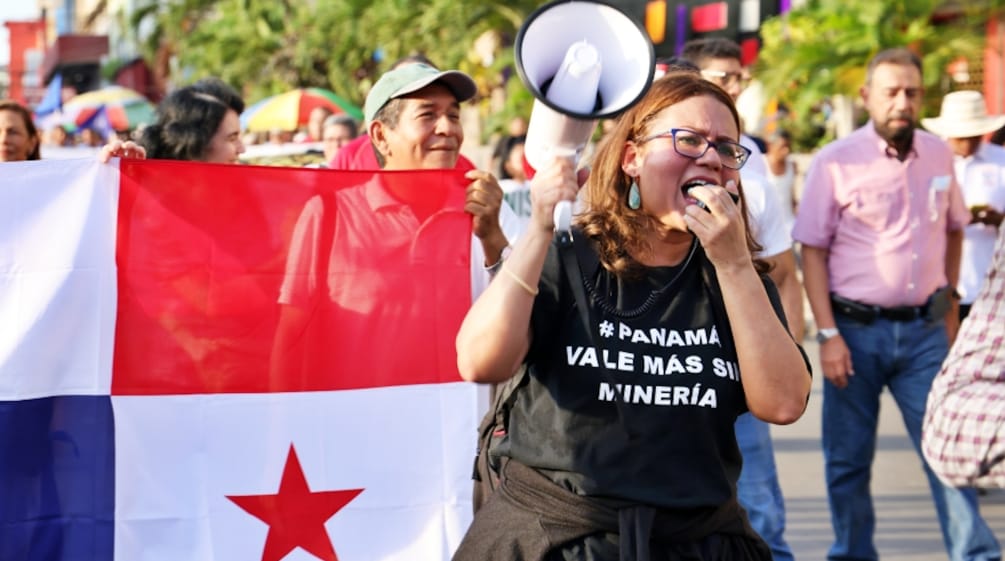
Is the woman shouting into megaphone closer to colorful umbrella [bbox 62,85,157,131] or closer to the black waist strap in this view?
the black waist strap

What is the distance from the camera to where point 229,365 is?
4387mm

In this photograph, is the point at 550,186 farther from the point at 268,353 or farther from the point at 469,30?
the point at 469,30

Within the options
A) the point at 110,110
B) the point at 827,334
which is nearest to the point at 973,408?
the point at 827,334

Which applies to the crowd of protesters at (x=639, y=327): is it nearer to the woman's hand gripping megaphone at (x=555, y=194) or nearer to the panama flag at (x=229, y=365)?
the woman's hand gripping megaphone at (x=555, y=194)

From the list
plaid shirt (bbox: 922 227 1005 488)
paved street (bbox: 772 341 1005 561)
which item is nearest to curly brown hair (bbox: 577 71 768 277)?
plaid shirt (bbox: 922 227 1005 488)

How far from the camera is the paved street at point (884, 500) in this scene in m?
6.80

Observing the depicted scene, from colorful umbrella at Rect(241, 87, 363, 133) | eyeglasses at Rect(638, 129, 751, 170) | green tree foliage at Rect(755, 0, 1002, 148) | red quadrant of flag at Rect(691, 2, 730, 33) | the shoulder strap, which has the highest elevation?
red quadrant of flag at Rect(691, 2, 730, 33)

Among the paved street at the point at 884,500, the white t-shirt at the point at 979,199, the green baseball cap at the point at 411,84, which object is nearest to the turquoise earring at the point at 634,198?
the green baseball cap at the point at 411,84

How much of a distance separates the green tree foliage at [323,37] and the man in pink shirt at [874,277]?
58.5ft

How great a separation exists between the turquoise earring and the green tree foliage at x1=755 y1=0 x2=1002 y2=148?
1577 centimetres

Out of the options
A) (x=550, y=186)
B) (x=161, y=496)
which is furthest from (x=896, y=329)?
(x=550, y=186)

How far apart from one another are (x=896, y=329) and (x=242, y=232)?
2.78m

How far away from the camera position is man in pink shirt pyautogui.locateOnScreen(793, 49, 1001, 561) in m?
6.07

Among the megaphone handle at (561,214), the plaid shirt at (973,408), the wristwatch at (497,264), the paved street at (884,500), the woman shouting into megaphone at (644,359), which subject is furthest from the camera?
the paved street at (884,500)
